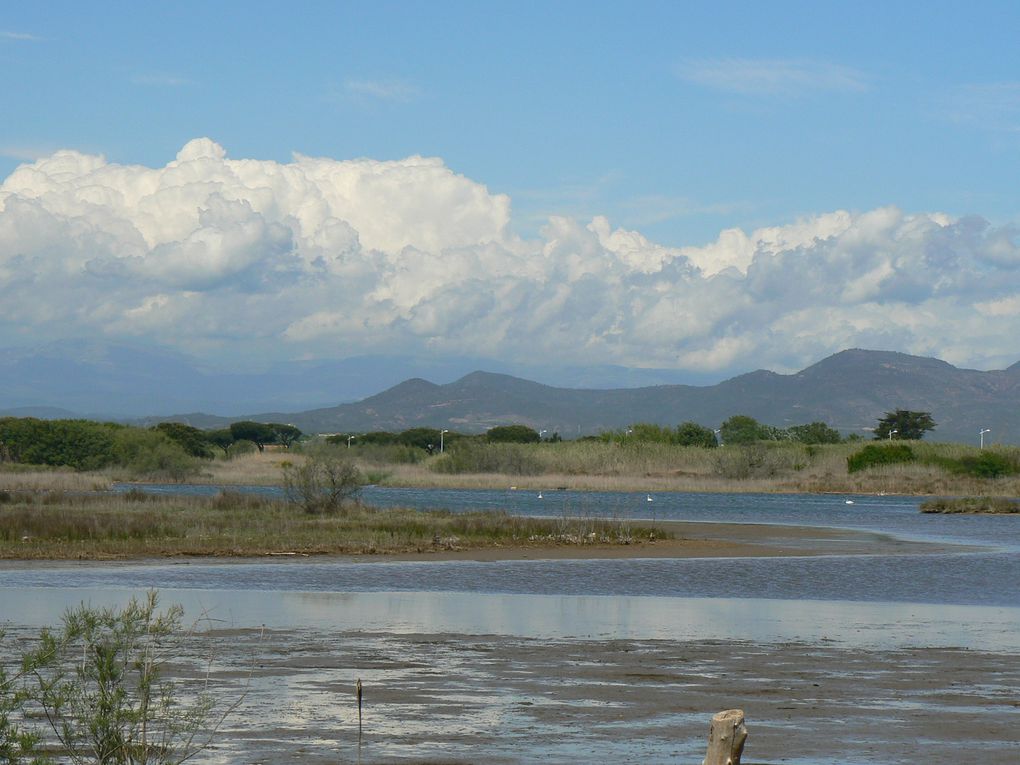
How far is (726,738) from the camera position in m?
7.15

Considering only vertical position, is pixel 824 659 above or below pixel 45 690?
below

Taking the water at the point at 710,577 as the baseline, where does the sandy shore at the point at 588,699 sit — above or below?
above

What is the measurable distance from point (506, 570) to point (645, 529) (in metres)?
11.7

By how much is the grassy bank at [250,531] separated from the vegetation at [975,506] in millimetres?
29351

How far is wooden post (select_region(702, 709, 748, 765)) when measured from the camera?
7.10m

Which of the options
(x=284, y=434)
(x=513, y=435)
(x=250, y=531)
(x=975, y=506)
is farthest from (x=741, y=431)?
(x=250, y=531)

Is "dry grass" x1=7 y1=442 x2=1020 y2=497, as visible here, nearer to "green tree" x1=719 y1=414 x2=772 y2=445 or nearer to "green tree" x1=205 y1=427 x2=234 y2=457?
"green tree" x1=719 y1=414 x2=772 y2=445

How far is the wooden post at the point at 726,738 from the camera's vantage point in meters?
7.10

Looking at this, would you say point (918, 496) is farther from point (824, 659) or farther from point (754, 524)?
point (824, 659)

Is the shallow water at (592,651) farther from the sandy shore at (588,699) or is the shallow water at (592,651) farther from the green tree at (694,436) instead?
the green tree at (694,436)

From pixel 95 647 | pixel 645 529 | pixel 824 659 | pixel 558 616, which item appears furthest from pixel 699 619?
pixel 645 529

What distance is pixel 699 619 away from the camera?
23.0 m

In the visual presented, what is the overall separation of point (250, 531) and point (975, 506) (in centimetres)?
4067

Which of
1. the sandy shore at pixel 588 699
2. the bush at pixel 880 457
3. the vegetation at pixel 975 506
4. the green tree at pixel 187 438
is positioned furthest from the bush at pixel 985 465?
the sandy shore at pixel 588 699
